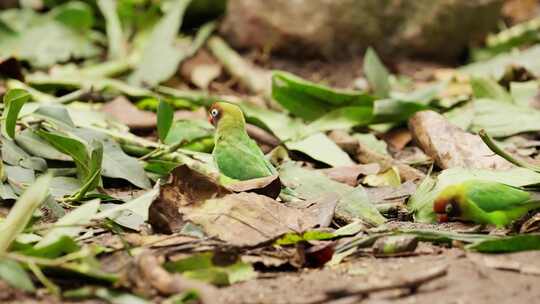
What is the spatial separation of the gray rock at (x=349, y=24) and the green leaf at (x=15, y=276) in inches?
98.5

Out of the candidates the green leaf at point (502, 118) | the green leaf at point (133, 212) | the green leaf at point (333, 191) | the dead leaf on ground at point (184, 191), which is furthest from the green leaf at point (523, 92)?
the green leaf at point (133, 212)

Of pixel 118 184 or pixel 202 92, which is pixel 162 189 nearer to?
pixel 118 184

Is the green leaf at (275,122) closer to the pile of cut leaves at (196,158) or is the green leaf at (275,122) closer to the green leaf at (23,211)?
the pile of cut leaves at (196,158)

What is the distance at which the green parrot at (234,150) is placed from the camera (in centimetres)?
183

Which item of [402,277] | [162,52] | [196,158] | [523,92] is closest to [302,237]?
[402,277]

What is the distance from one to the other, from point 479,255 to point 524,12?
3.49 meters

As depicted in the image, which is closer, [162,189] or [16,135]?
[162,189]

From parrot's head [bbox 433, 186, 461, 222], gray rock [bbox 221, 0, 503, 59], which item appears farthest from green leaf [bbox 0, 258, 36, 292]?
gray rock [bbox 221, 0, 503, 59]

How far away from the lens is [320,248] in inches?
58.6

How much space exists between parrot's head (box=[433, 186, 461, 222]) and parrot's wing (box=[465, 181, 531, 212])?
0.02 m

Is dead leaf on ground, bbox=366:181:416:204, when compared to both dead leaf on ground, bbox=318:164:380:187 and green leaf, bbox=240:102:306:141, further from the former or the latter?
green leaf, bbox=240:102:306:141

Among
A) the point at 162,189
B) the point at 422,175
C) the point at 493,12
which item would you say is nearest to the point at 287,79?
the point at 422,175

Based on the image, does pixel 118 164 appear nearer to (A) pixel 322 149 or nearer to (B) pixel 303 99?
(A) pixel 322 149

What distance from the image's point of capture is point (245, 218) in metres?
1.58
